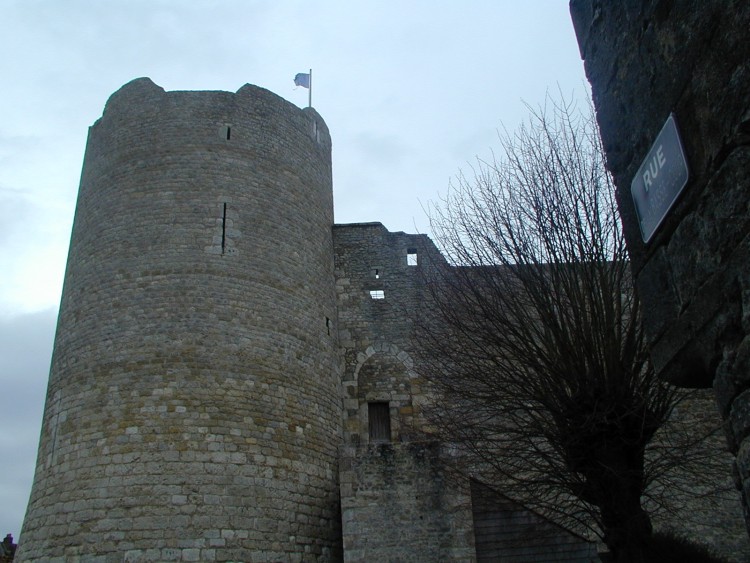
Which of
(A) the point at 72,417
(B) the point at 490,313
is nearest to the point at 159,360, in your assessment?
(A) the point at 72,417

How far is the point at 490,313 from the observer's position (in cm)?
969

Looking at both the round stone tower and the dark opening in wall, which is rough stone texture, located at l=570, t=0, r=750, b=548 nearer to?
the round stone tower

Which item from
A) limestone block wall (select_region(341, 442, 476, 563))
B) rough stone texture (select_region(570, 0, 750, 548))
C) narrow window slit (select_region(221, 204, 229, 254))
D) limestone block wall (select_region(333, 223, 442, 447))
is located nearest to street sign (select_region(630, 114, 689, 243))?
rough stone texture (select_region(570, 0, 750, 548))

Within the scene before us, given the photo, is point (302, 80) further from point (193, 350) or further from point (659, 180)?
point (659, 180)

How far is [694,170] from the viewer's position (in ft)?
8.60

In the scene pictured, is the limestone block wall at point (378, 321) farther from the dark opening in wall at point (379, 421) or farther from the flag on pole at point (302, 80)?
the flag on pole at point (302, 80)

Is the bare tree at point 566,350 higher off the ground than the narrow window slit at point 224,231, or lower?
lower

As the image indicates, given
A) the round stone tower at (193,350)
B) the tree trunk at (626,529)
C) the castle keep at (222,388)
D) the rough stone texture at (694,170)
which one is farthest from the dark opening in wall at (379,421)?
the rough stone texture at (694,170)

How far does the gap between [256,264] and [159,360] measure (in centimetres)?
244

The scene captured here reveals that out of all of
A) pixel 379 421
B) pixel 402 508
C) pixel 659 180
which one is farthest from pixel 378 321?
pixel 659 180

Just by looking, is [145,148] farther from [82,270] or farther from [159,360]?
[159,360]

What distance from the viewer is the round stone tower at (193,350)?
10234 millimetres

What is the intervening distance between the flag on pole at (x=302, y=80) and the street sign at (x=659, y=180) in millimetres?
15436

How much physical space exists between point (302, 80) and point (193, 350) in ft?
30.1
